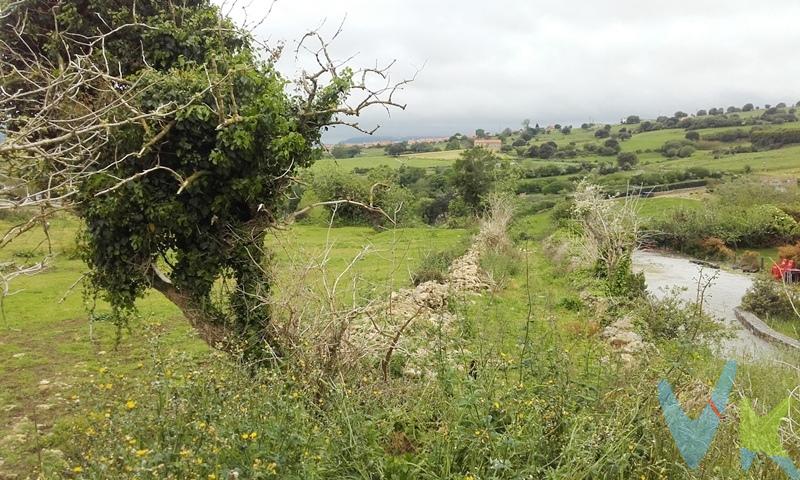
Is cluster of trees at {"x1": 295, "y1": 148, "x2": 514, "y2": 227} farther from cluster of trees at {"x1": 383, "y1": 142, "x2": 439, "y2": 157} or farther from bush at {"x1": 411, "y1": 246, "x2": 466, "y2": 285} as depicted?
cluster of trees at {"x1": 383, "y1": 142, "x2": 439, "y2": 157}

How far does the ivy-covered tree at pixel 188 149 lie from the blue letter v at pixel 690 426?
3962mm

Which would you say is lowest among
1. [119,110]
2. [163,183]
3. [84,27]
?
[163,183]

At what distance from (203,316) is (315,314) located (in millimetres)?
1920

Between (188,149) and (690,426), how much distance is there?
5366 mm

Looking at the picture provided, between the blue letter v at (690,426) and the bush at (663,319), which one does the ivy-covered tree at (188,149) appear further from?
the bush at (663,319)

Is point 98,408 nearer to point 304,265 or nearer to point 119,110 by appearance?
point 304,265

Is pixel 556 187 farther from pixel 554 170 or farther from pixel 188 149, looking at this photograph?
pixel 188 149

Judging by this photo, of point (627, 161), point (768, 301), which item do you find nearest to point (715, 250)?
point (768, 301)

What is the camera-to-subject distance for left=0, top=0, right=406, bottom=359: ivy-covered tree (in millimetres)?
5684

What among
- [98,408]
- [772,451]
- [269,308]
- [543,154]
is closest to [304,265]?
[269,308]

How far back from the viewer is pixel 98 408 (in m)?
3.27

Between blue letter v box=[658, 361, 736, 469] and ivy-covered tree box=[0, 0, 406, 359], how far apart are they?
3962 mm

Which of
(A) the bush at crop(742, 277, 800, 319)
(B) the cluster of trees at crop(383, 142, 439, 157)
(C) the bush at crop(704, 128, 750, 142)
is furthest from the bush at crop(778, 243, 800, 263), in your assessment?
(C) the bush at crop(704, 128, 750, 142)

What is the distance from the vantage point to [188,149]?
5.88m
